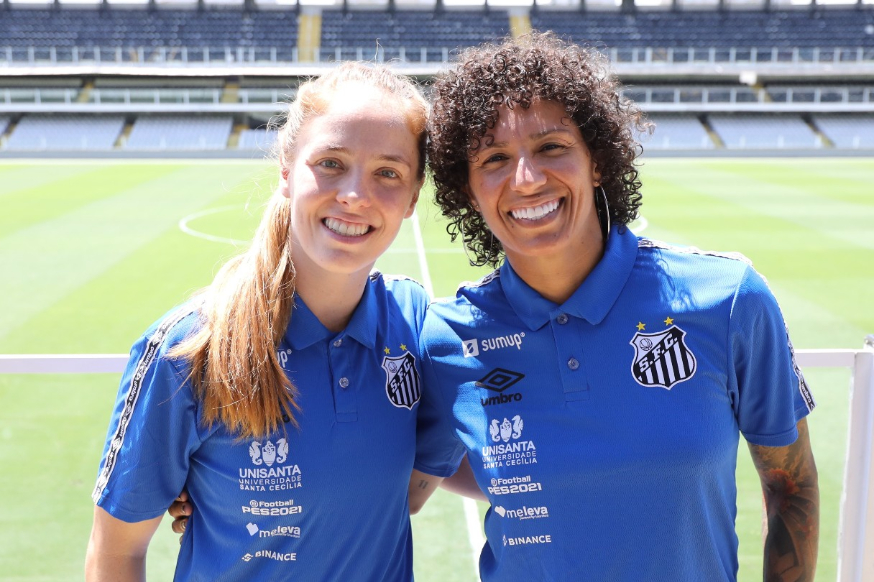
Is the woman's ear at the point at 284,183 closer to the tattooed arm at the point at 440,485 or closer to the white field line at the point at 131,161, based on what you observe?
the tattooed arm at the point at 440,485

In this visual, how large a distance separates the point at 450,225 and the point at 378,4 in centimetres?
4708

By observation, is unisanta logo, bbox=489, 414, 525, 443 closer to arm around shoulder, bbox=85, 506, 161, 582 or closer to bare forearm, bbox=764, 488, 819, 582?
bare forearm, bbox=764, 488, 819, 582

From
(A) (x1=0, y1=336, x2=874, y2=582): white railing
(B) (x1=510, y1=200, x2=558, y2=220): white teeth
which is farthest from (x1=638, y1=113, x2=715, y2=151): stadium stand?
(B) (x1=510, y1=200, x2=558, y2=220): white teeth

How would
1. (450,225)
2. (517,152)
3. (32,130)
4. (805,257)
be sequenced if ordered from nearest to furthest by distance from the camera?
(517,152), (450,225), (805,257), (32,130)

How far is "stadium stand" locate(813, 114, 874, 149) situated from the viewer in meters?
33.1

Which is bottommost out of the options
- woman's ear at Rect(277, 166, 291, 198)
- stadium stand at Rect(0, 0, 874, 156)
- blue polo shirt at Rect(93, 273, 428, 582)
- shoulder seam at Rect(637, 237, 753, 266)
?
blue polo shirt at Rect(93, 273, 428, 582)

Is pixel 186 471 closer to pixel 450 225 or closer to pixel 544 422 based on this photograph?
pixel 544 422

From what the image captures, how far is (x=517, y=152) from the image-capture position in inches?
79.7

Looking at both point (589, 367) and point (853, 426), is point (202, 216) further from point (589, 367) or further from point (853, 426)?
point (589, 367)

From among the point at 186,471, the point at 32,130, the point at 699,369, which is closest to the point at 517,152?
the point at 699,369

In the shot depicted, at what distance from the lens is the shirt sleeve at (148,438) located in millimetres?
1913

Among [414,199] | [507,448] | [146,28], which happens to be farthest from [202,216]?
[146,28]

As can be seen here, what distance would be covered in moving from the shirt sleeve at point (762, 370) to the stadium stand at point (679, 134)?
99.3 ft

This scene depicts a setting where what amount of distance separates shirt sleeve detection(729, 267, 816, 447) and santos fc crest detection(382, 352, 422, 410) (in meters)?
0.82
